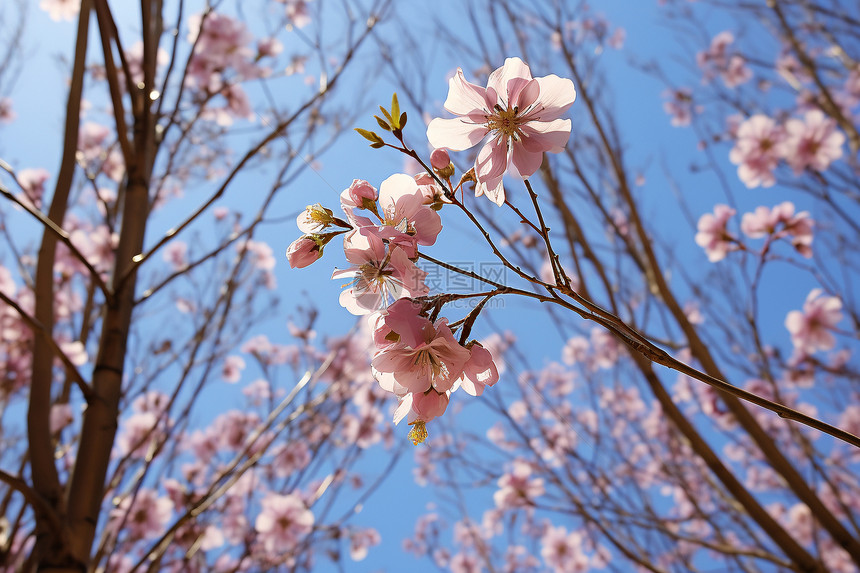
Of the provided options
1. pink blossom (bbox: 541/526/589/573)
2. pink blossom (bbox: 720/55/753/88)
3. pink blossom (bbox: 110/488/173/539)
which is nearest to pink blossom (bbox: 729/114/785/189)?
pink blossom (bbox: 720/55/753/88)

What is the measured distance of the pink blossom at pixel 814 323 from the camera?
2.88m

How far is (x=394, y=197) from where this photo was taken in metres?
0.81

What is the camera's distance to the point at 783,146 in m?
2.88

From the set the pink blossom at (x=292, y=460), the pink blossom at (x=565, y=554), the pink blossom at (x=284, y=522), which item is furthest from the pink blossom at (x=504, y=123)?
the pink blossom at (x=565, y=554)

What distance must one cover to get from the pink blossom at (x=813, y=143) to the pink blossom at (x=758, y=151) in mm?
48

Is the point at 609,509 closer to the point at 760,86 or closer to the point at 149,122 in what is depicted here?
the point at 149,122

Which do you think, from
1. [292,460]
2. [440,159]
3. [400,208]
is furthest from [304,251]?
[292,460]

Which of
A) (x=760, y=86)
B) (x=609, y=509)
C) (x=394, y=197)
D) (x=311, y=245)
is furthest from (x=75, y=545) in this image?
(x=760, y=86)

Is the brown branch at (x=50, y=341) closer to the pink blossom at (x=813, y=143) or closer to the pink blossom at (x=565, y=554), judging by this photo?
the pink blossom at (x=813, y=143)

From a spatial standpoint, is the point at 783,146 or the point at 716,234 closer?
the point at 716,234

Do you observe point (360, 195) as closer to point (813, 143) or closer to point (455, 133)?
point (455, 133)

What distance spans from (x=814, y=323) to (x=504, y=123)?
2.93 m

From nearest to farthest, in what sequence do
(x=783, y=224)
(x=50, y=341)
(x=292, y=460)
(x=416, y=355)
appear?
(x=416, y=355) < (x=50, y=341) < (x=783, y=224) < (x=292, y=460)

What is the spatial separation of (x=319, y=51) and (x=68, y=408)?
1830mm
